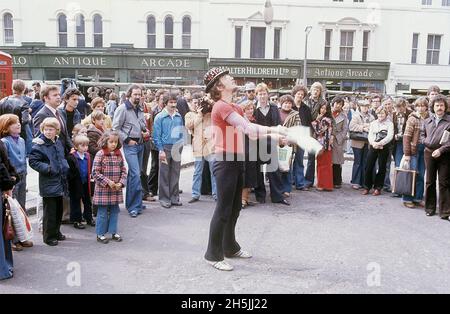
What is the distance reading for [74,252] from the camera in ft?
17.9

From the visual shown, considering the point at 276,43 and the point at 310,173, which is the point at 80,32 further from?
the point at 310,173

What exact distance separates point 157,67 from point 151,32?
8.04 feet

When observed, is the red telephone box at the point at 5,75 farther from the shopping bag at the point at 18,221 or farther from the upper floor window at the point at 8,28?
the upper floor window at the point at 8,28

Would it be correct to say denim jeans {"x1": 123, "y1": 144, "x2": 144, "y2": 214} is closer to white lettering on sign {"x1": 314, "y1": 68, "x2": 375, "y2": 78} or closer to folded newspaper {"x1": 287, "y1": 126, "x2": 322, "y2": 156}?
folded newspaper {"x1": 287, "y1": 126, "x2": 322, "y2": 156}

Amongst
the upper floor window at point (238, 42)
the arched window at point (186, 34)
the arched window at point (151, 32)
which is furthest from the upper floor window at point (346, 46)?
the arched window at point (151, 32)

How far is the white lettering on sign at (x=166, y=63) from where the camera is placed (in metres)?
26.8

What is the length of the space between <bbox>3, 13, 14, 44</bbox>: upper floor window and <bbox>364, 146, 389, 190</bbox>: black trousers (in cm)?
2491

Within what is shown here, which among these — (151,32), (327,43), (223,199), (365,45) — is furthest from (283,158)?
(365,45)

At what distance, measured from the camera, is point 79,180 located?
21.1 feet

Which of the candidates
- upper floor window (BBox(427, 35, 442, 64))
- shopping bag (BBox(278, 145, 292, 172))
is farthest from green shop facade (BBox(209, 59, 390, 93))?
shopping bag (BBox(278, 145, 292, 172))

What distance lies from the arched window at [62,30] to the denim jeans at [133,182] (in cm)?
2273
